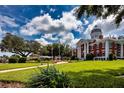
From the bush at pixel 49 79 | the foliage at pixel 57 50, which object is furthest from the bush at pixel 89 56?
the bush at pixel 49 79

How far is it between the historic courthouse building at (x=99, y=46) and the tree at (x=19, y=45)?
3927 mm

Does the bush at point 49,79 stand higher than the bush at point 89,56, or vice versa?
the bush at point 89,56

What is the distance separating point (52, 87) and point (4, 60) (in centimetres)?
1271

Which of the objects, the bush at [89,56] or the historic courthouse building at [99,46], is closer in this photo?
the historic courthouse building at [99,46]

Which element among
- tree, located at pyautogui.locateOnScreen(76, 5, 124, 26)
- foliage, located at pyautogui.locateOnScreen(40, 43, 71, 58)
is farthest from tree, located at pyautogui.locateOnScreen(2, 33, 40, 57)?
tree, located at pyautogui.locateOnScreen(76, 5, 124, 26)

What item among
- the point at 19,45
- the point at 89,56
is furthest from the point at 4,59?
the point at 89,56

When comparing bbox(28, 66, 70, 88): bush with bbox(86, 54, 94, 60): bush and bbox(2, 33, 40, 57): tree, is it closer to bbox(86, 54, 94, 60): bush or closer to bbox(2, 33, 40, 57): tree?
bbox(86, 54, 94, 60): bush

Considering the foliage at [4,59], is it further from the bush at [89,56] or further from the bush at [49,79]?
the bush at [49,79]

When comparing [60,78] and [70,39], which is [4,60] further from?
[60,78]

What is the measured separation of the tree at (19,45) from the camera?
59.6 feet

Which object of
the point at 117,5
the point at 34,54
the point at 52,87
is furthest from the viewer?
the point at 34,54

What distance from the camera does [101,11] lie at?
31.5 feet
